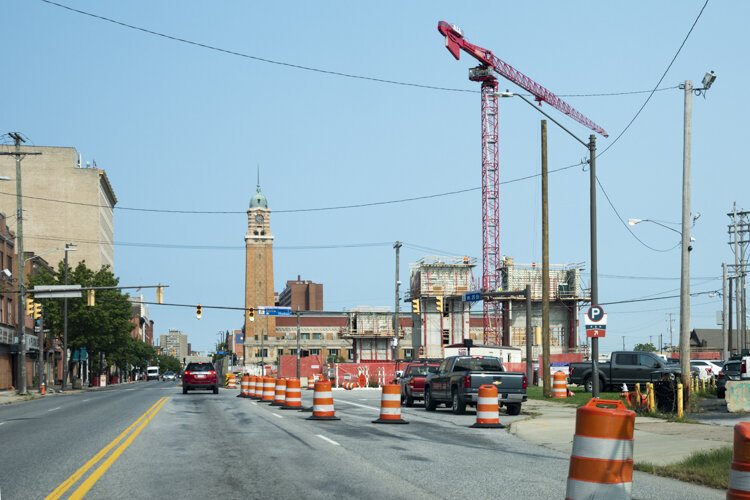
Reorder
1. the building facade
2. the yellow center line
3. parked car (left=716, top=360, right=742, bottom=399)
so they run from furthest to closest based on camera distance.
→ the building facade, parked car (left=716, top=360, right=742, bottom=399), the yellow center line

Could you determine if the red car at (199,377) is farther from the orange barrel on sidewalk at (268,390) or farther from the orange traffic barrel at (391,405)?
the orange traffic barrel at (391,405)

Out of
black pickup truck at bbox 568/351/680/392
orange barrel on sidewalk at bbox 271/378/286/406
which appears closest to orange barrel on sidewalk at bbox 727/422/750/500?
orange barrel on sidewalk at bbox 271/378/286/406

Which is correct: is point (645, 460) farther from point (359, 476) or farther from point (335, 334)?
point (335, 334)

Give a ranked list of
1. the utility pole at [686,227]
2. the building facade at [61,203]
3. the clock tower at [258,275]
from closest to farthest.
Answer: the utility pole at [686,227]
the building facade at [61,203]
the clock tower at [258,275]

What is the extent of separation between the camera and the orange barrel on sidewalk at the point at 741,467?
21.9ft

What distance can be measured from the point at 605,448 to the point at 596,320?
1878 cm

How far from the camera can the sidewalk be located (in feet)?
53.8

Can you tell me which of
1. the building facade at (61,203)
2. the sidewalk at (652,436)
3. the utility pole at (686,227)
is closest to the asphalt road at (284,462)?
the sidewalk at (652,436)

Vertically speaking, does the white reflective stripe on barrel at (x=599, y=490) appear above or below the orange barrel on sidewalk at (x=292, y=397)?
Answer: above

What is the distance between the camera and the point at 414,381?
121ft

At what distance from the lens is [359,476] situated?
Result: 12.8m

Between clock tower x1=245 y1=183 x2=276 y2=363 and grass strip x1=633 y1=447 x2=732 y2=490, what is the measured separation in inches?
5705

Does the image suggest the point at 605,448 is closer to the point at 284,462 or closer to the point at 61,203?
the point at 284,462

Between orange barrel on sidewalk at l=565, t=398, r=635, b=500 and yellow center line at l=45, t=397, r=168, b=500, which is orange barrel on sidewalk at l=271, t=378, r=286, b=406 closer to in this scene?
yellow center line at l=45, t=397, r=168, b=500
